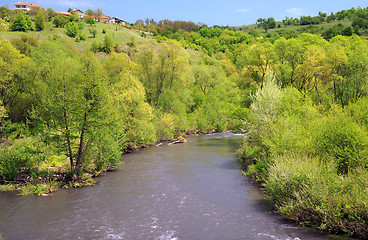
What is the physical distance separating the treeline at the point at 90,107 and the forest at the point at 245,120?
0.13 m

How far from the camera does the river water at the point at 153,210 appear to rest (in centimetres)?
1466

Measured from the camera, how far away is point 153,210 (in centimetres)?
1800

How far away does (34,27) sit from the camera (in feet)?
318

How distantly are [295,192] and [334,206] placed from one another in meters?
1.92

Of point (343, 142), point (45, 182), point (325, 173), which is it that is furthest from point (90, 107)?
point (343, 142)

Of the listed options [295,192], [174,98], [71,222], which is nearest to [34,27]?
[174,98]

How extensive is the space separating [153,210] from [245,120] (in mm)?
19210

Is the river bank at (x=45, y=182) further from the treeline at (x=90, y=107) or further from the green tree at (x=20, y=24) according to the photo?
the green tree at (x=20, y=24)

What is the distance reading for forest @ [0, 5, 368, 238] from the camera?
15141mm

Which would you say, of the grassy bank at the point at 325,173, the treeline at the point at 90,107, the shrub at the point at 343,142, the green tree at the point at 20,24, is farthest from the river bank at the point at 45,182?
the green tree at the point at 20,24

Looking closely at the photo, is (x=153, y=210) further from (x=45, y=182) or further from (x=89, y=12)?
(x=89, y=12)

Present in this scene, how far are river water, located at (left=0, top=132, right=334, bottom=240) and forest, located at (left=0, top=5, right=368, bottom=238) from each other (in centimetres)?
144

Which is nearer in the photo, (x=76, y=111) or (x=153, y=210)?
(x=153, y=210)

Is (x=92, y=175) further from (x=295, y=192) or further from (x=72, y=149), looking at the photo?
(x=295, y=192)
